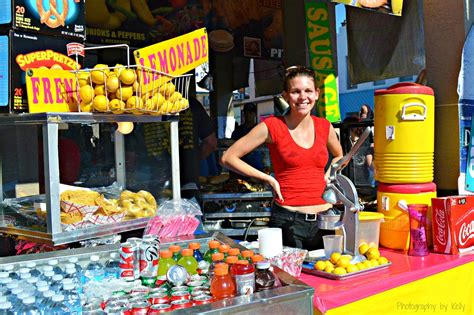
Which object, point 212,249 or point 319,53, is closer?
point 212,249

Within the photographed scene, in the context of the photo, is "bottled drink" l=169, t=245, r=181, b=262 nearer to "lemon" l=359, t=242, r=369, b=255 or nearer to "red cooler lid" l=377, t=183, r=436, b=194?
"lemon" l=359, t=242, r=369, b=255

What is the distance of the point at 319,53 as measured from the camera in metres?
5.59

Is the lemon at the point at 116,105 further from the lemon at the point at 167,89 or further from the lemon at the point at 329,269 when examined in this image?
the lemon at the point at 329,269

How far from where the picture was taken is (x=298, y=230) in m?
2.62

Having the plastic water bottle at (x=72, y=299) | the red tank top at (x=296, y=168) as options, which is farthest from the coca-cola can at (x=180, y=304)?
the red tank top at (x=296, y=168)

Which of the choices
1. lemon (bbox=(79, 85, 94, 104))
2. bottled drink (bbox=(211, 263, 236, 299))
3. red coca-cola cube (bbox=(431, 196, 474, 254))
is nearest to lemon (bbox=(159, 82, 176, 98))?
lemon (bbox=(79, 85, 94, 104))

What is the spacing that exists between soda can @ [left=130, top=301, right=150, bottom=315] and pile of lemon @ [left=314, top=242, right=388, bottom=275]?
989mm

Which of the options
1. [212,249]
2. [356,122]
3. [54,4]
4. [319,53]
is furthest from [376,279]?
[319,53]

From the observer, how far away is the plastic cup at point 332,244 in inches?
93.7

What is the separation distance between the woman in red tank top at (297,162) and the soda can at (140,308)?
1251mm

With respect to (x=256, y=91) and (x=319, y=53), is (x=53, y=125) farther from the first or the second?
(x=256, y=91)

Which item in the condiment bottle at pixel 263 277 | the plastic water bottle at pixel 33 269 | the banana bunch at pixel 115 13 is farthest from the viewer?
the banana bunch at pixel 115 13

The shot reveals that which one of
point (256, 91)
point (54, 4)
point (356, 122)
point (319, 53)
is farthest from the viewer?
point (256, 91)

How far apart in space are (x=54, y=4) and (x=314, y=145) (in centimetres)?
156
